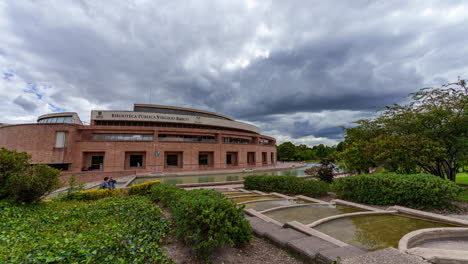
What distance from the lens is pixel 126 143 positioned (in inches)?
1142

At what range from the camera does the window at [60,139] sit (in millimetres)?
26422

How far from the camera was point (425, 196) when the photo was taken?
6832mm

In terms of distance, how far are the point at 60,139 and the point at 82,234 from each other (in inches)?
1165

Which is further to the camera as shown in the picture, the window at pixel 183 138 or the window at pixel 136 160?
the window at pixel 183 138

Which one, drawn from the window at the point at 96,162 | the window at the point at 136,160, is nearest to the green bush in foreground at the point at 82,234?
the window at the point at 96,162

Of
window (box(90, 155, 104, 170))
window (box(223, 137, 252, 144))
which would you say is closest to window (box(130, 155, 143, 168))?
window (box(90, 155, 104, 170))

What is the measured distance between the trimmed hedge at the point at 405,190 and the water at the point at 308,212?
1245 millimetres

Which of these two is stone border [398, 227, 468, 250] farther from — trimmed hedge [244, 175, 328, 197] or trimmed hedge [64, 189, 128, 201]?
trimmed hedge [64, 189, 128, 201]

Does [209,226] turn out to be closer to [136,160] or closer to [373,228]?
[373,228]

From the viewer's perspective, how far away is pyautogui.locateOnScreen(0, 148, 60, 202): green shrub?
6.89m

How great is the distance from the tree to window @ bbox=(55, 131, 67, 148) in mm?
32514

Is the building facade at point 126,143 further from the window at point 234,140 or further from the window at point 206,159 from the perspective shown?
the window at point 234,140

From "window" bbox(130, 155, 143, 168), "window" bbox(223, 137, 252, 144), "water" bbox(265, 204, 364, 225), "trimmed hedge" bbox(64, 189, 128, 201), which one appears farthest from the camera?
"window" bbox(223, 137, 252, 144)

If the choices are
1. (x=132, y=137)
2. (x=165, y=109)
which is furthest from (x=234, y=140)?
(x=132, y=137)
